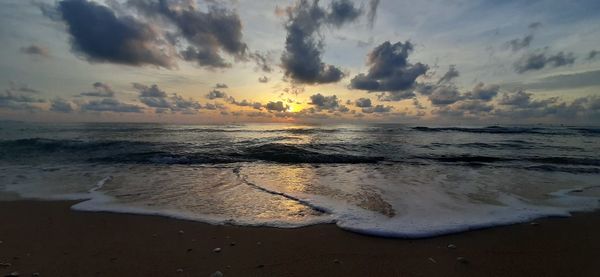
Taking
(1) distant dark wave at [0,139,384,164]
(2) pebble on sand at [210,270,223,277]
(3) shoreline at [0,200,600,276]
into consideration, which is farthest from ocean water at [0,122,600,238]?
(2) pebble on sand at [210,270,223,277]

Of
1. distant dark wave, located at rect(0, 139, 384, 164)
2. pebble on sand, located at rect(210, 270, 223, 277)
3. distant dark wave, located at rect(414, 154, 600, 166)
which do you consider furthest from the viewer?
distant dark wave, located at rect(0, 139, 384, 164)

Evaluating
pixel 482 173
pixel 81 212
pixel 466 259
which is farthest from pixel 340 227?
pixel 482 173

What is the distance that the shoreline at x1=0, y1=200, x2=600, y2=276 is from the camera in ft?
11.0

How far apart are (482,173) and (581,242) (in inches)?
250

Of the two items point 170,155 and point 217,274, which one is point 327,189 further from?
point 170,155

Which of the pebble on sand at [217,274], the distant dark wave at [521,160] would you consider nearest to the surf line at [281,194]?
the pebble on sand at [217,274]

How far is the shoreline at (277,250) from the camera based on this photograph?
3344 millimetres

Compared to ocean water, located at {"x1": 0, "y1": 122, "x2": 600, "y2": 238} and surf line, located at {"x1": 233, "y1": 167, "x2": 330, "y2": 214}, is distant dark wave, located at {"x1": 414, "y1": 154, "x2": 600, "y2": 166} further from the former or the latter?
surf line, located at {"x1": 233, "y1": 167, "x2": 330, "y2": 214}

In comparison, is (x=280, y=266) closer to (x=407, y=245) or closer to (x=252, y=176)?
(x=407, y=245)

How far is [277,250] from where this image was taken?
383cm

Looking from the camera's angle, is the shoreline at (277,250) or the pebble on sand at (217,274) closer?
the pebble on sand at (217,274)

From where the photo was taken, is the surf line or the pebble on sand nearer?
the pebble on sand

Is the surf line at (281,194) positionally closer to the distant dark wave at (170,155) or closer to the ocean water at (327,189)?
the ocean water at (327,189)

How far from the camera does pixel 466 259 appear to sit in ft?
11.7
